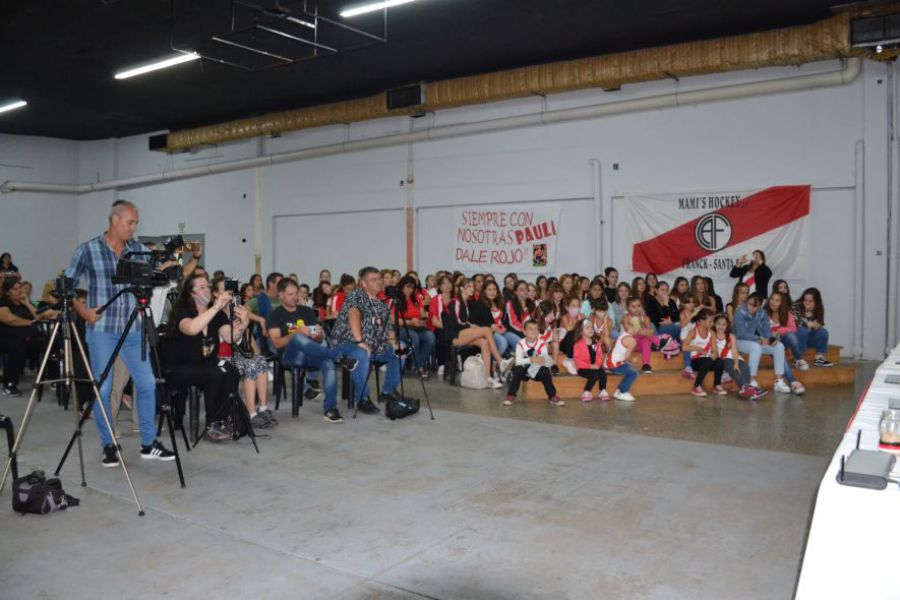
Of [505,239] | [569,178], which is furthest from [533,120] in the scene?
[505,239]

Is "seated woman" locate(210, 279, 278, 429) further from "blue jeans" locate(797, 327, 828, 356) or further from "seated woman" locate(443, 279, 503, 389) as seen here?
"blue jeans" locate(797, 327, 828, 356)

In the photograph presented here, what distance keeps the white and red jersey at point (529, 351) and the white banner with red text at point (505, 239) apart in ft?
15.1

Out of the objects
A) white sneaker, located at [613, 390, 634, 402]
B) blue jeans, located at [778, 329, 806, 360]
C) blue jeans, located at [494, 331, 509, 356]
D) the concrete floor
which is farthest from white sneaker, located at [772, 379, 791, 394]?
blue jeans, located at [494, 331, 509, 356]

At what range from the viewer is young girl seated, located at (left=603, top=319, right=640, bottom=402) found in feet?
23.4

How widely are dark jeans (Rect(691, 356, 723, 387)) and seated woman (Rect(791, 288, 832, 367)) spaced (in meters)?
1.64

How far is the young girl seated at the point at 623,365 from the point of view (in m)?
7.12

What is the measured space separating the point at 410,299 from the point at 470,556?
578 centimetres

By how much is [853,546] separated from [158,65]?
36.2 feet

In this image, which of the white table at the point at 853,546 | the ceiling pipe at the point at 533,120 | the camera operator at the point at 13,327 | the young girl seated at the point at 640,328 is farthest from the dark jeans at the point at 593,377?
the camera operator at the point at 13,327

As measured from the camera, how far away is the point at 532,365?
698 cm

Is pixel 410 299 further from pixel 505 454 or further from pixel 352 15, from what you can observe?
pixel 505 454

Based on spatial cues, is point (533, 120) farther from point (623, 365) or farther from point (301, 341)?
point (301, 341)

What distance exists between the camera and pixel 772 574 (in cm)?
307

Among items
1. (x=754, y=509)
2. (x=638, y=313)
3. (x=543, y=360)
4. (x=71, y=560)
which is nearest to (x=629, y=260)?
(x=638, y=313)
